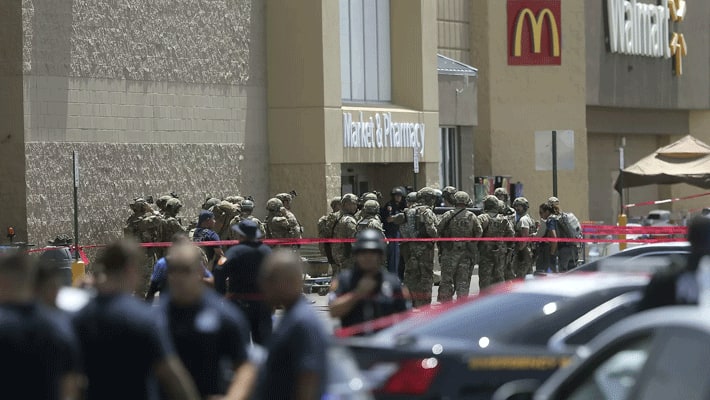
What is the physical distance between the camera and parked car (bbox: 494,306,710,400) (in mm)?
5480

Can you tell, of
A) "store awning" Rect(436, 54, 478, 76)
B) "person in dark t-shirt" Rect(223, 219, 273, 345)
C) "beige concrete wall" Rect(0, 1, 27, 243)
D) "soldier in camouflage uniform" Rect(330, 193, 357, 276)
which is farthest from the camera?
"store awning" Rect(436, 54, 478, 76)

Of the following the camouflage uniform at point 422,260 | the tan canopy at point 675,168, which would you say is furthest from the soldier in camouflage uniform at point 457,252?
the tan canopy at point 675,168

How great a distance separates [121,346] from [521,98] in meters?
34.4

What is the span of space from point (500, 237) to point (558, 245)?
188 cm

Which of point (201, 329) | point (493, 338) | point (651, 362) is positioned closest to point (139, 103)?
point (493, 338)

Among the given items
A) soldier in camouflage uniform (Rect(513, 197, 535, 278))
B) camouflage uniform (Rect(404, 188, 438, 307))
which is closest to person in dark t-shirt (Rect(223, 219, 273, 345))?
camouflage uniform (Rect(404, 188, 438, 307))

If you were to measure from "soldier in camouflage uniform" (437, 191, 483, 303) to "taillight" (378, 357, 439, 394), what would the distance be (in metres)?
13.0

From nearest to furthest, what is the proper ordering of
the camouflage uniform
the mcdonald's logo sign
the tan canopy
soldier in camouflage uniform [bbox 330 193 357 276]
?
the camouflage uniform
soldier in camouflage uniform [bbox 330 193 357 276]
the tan canopy
the mcdonald's logo sign

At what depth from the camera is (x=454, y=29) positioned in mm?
39250

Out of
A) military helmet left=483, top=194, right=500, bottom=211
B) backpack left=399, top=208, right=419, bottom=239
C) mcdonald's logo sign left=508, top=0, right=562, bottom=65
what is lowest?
backpack left=399, top=208, right=419, bottom=239

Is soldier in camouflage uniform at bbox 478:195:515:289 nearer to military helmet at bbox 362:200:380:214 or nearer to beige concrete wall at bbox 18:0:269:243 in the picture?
military helmet at bbox 362:200:380:214

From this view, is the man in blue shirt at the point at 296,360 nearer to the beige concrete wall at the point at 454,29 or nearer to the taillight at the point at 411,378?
the taillight at the point at 411,378

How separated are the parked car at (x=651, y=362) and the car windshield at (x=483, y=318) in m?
2.51

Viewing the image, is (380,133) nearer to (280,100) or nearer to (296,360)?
(280,100)
